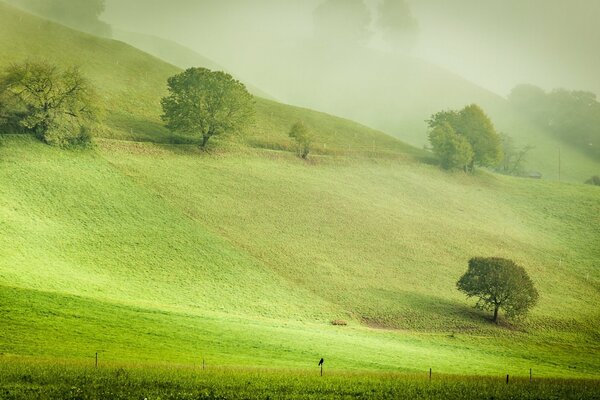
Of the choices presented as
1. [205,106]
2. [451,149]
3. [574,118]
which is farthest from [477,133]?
[574,118]

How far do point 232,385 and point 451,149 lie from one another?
10093 cm

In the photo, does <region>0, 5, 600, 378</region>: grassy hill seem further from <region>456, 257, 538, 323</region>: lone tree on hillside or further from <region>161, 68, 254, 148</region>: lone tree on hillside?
<region>161, 68, 254, 148</region>: lone tree on hillside

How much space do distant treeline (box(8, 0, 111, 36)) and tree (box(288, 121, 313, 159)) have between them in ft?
436

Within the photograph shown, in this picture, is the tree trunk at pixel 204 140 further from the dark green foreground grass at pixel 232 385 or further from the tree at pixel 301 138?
the dark green foreground grass at pixel 232 385

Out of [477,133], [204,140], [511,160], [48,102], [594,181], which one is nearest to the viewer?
[48,102]

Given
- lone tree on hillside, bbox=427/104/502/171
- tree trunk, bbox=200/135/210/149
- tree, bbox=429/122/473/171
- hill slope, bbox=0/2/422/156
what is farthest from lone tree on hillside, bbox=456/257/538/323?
lone tree on hillside, bbox=427/104/502/171

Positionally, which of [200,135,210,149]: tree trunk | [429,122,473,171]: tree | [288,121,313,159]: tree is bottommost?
[200,135,210,149]: tree trunk

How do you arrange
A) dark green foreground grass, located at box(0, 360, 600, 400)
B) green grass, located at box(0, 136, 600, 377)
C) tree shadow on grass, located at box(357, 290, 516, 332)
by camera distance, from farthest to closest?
1. tree shadow on grass, located at box(357, 290, 516, 332)
2. green grass, located at box(0, 136, 600, 377)
3. dark green foreground grass, located at box(0, 360, 600, 400)

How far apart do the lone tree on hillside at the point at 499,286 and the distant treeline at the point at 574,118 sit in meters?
143

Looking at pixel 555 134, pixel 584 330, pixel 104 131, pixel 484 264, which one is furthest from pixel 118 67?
pixel 555 134

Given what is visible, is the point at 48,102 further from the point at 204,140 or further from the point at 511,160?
the point at 511,160

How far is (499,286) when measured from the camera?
55.2 m

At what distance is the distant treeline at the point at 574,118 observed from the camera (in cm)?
18162

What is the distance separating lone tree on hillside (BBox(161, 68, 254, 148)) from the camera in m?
86.9
